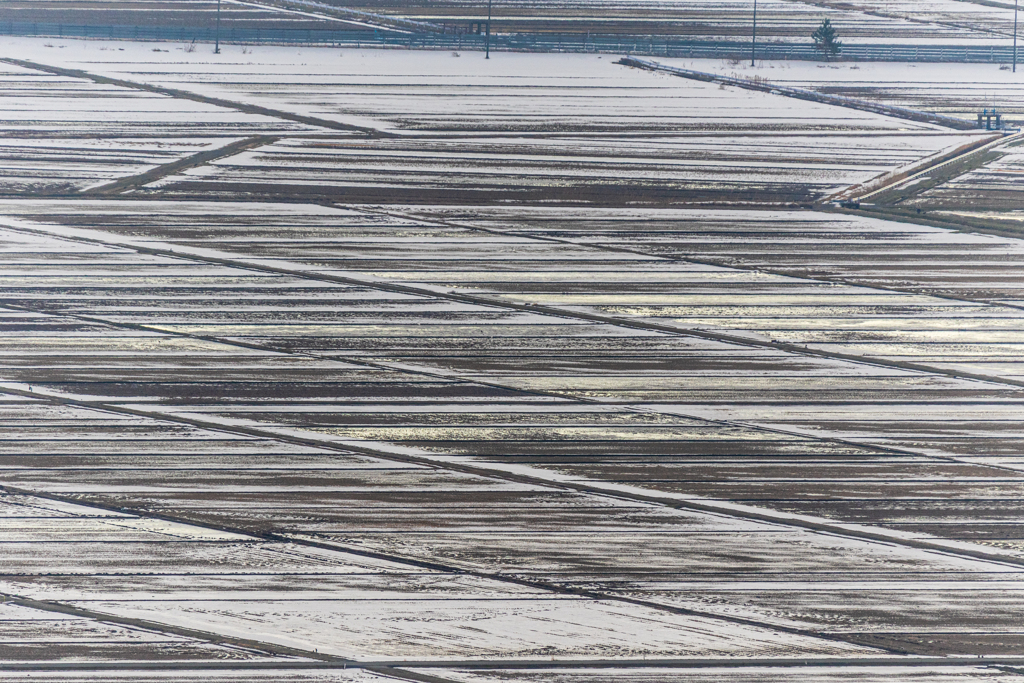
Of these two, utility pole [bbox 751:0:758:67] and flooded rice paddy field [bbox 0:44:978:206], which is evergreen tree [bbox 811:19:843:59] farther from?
flooded rice paddy field [bbox 0:44:978:206]

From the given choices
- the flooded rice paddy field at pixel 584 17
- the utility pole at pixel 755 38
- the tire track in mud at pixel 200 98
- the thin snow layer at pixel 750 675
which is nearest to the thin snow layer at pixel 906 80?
the utility pole at pixel 755 38

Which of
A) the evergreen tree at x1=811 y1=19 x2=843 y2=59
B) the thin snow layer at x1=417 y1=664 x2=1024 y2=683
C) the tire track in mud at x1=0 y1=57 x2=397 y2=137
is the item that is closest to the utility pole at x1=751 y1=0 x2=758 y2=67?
the evergreen tree at x1=811 y1=19 x2=843 y2=59

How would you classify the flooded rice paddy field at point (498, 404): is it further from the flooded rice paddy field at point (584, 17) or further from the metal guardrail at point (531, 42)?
the flooded rice paddy field at point (584, 17)

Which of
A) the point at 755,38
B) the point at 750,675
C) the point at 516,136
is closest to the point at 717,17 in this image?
the point at 755,38

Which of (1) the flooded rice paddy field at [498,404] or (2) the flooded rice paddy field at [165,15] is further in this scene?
(2) the flooded rice paddy field at [165,15]

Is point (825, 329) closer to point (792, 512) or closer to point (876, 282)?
point (876, 282)

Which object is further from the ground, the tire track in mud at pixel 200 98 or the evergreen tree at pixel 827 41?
the evergreen tree at pixel 827 41
